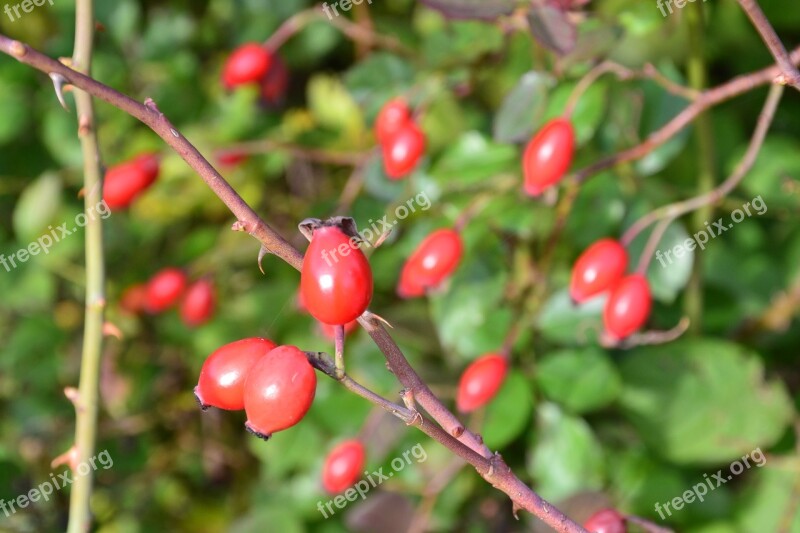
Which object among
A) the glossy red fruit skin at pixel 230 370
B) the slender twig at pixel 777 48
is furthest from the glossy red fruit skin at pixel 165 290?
the slender twig at pixel 777 48

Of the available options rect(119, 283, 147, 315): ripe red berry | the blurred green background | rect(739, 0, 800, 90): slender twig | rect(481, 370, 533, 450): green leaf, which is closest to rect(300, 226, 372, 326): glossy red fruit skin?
rect(739, 0, 800, 90): slender twig

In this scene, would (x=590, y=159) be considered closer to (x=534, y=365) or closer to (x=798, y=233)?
(x=534, y=365)

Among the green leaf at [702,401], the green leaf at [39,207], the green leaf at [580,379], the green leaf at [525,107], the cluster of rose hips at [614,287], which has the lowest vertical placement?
the green leaf at [702,401]

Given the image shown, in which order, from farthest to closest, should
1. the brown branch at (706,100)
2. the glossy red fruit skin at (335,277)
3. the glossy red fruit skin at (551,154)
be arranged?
the glossy red fruit skin at (551,154) < the brown branch at (706,100) < the glossy red fruit skin at (335,277)

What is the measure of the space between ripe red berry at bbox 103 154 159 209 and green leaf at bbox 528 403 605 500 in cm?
107

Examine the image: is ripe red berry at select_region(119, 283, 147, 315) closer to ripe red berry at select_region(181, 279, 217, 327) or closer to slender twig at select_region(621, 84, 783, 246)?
ripe red berry at select_region(181, 279, 217, 327)

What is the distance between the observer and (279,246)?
829 millimetres

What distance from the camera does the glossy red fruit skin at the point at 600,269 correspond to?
160 cm

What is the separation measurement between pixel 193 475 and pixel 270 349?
1.81 meters

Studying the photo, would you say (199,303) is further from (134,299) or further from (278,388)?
(278,388)

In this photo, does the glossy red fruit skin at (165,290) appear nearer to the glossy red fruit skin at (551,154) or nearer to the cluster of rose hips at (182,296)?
the cluster of rose hips at (182,296)

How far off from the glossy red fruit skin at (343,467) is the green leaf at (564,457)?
0.40 meters

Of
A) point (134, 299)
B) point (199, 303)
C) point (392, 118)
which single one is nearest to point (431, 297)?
point (392, 118)

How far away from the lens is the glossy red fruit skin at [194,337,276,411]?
896 millimetres
